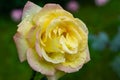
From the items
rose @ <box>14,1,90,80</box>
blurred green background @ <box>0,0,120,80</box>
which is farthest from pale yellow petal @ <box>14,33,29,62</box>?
blurred green background @ <box>0,0,120,80</box>

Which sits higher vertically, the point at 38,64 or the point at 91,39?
the point at 38,64

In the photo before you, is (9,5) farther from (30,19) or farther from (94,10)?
(30,19)

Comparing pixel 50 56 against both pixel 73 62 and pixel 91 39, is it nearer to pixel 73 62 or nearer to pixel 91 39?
pixel 73 62

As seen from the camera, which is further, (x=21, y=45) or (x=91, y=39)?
(x=91, y=39)

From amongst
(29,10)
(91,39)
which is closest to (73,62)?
(29,10)

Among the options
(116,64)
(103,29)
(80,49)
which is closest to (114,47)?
(116,64)

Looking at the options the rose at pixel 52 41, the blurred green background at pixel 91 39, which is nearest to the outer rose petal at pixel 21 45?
the rose at pixel 52 41

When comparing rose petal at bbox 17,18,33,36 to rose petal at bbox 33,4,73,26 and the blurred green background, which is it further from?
the blurred green background
